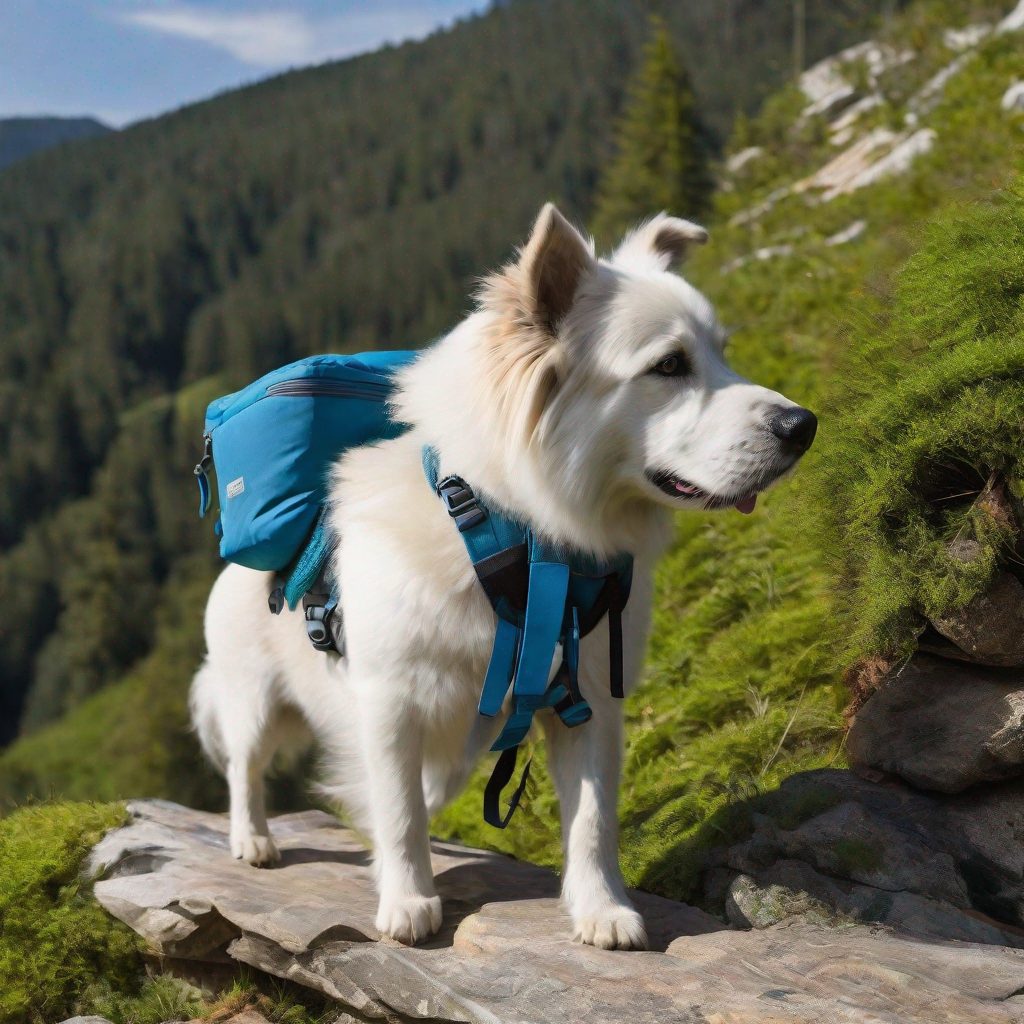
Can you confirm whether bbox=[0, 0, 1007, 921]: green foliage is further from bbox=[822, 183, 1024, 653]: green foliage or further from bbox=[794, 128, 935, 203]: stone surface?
bbox=[794, 128, 935, 203]: stone surface

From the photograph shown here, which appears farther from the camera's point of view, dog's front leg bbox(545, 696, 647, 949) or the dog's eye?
dog's front leg bbox(545, 696, 647, 949)

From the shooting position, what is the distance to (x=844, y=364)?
4.42m

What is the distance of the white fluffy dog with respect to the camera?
3184 mm

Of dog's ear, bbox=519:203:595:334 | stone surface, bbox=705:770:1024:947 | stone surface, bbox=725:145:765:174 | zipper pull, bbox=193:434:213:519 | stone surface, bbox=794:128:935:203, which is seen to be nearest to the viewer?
dog's ear, bbox=519:203:595:334

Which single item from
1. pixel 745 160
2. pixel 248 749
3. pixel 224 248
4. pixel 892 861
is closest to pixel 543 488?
pixel 892 861

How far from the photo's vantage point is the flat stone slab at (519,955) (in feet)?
9.27

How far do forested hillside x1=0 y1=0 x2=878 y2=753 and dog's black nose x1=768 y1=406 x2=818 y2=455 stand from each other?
45.6m

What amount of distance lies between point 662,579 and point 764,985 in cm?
436

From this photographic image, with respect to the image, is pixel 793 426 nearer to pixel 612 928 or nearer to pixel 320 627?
pixel 612 928

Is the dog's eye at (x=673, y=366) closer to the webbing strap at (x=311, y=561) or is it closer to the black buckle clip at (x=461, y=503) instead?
the black buckle clip at (x=461, y=503)

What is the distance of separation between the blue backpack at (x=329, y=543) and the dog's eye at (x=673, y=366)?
2.12ft

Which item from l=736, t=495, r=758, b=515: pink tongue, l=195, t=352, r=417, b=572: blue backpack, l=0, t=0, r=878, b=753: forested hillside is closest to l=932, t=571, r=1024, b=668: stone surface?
l=736, t=495, r=758, b=515: pink tongue

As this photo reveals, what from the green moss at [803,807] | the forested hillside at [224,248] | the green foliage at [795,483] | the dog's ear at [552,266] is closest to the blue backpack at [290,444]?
the dog's ear at [552,266]

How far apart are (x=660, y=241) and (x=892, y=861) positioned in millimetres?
2321
